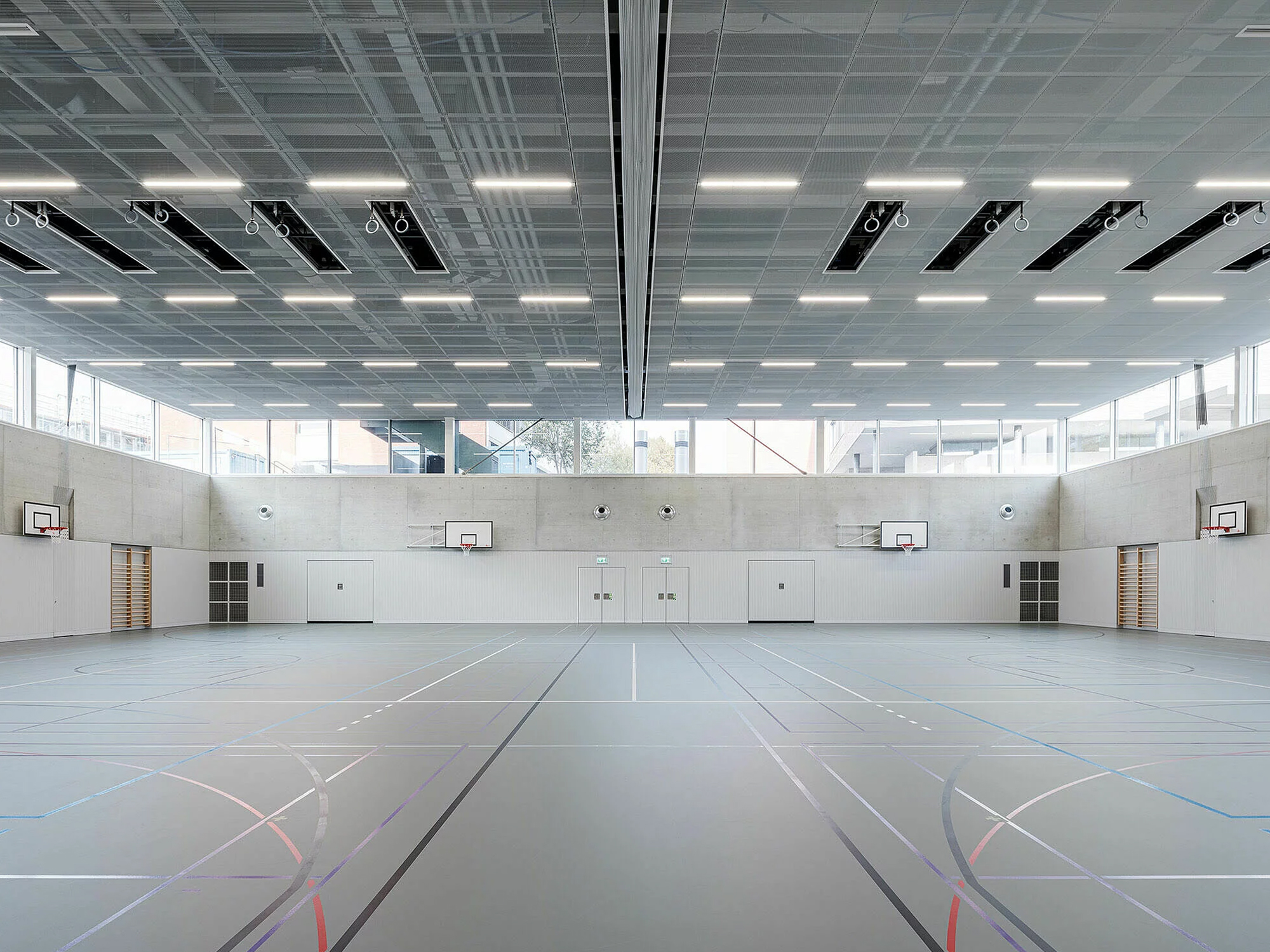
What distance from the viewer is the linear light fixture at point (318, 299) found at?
1819 centimetres

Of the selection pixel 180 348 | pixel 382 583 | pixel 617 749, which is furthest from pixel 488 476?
pixel 617 749

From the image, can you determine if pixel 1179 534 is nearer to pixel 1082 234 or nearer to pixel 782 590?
pixel 782 590

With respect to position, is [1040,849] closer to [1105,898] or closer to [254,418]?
[1105,898]

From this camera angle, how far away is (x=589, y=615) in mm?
31922

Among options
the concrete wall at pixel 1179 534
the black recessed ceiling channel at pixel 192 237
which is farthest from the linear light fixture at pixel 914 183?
the concrete wall at pixel 1179 534

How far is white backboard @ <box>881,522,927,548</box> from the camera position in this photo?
3170 centimetres

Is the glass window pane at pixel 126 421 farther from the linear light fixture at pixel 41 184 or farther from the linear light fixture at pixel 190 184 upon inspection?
the linear light fixture at pixel 190 184

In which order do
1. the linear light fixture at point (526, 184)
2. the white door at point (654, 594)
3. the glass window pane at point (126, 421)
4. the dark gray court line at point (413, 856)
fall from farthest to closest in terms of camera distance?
the white door at point (654, 594), the glass window pane at point (126, 421), the linear light fixture at point (526, 184), the dark gray court line at point (413, 856)

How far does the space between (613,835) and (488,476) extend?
2800 cm

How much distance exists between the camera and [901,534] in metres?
31.8

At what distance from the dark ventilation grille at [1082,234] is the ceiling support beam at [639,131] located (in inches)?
308

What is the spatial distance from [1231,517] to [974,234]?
13.5 meters

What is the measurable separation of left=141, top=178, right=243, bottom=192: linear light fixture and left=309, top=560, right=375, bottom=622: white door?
20794 mm

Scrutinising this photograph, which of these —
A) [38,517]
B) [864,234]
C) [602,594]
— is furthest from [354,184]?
[602,594]
